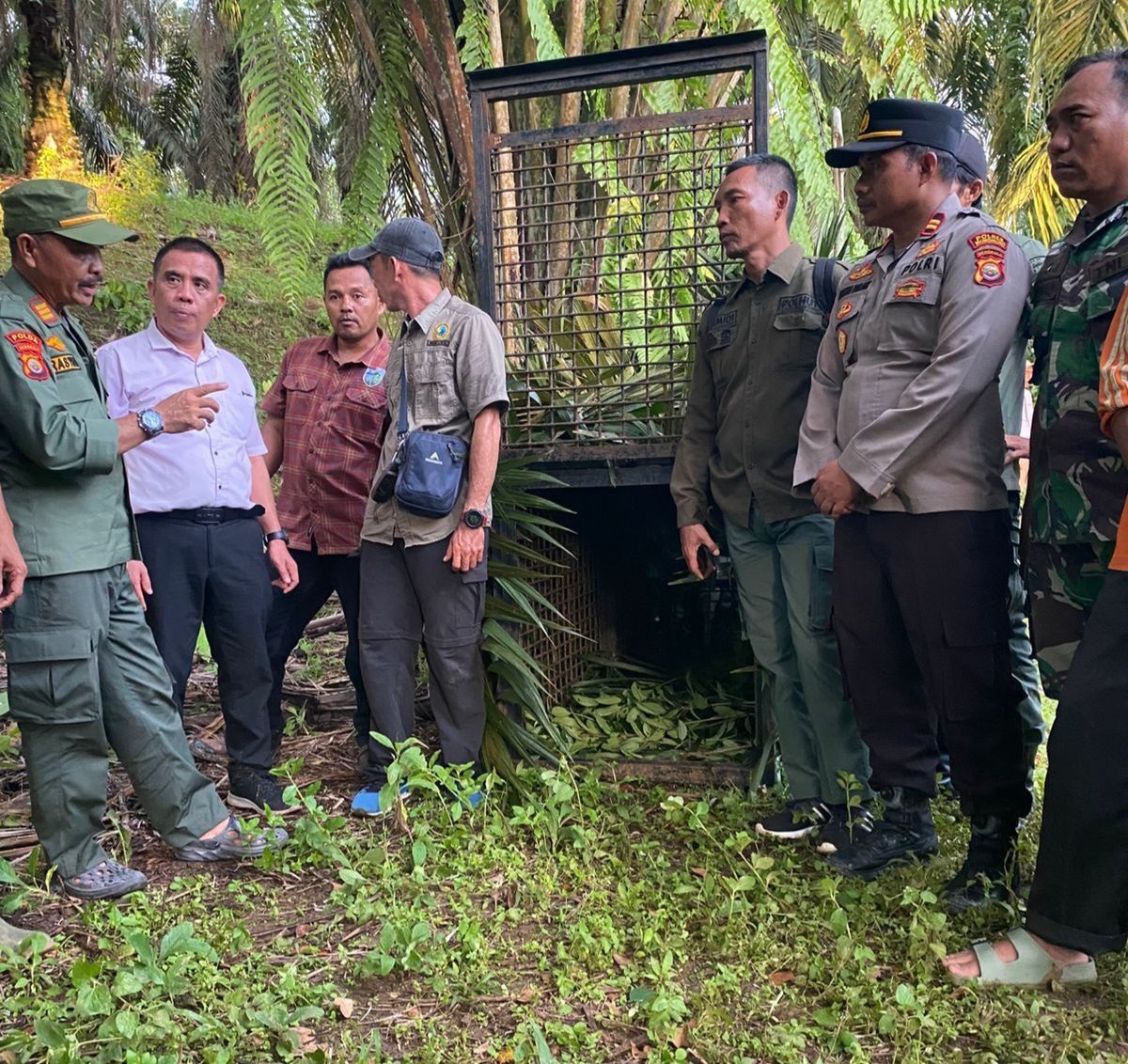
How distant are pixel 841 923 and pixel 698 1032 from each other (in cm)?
56

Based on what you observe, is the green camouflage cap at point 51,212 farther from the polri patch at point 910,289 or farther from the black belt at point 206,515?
the polri patch at point 910,289

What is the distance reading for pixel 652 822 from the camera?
12.3 feet

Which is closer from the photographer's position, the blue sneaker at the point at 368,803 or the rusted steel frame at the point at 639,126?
the blue sneaker at the point at 368,803

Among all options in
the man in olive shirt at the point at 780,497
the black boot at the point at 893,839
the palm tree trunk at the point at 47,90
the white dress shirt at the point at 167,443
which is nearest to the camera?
the black boot at the point at 893,839

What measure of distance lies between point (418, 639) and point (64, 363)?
146 centimetres

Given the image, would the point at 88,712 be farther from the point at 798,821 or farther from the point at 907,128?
the point at 907,128

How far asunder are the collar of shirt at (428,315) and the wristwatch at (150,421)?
0.96 metres

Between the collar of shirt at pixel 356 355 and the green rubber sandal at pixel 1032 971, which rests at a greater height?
the collar of shirt at pixel 356 355

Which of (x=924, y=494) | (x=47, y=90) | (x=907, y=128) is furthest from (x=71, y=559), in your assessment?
(x=47, y=90)

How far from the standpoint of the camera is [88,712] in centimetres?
302

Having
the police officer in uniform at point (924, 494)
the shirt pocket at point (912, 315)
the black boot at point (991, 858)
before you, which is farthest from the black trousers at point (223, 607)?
the black boot at point (991, 858)

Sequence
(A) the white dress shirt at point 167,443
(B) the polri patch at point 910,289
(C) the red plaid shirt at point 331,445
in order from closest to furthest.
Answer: (B) the polri patch at point 910,289, (A) the white dress shirt at point 167,443, (C) the red plaid shirt at point 331,445

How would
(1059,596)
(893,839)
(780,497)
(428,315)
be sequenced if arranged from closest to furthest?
(1059,596)
(893,839)
(780,497)
(428,315)

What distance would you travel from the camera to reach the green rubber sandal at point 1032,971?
8.30 ft
